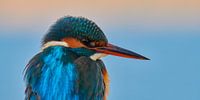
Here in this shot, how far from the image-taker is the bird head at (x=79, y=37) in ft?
18.1

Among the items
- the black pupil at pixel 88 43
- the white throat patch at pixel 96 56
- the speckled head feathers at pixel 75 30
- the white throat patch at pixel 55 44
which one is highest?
the speckled head feathers at pixel 75 30

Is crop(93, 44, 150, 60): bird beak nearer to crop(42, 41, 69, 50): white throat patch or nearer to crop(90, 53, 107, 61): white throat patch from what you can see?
crop(90, 53, 107, 61): white throat patch

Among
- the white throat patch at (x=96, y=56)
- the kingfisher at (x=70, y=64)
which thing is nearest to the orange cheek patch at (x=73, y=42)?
the kingfisher at (x=70, y=64)

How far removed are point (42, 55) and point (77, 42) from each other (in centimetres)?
18

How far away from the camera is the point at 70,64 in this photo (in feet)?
17.8

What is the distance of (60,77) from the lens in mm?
5340

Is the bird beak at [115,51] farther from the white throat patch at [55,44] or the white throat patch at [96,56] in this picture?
the white throat patch at [55,44]

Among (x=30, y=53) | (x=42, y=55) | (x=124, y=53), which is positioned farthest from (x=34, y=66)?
(x=30, y=53)

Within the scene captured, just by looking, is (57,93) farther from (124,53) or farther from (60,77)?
(124,53)

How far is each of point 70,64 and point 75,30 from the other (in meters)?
0.19

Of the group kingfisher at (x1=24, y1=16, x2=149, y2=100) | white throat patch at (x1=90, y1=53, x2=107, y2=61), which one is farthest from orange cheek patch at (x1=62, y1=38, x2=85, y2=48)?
white throat patch at (x1=90, y1=53, x2=107, y2=61)

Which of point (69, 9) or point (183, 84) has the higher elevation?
point (69, 9)

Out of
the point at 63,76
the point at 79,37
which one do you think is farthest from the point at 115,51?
the point at 63,76

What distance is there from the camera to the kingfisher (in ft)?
17.5
